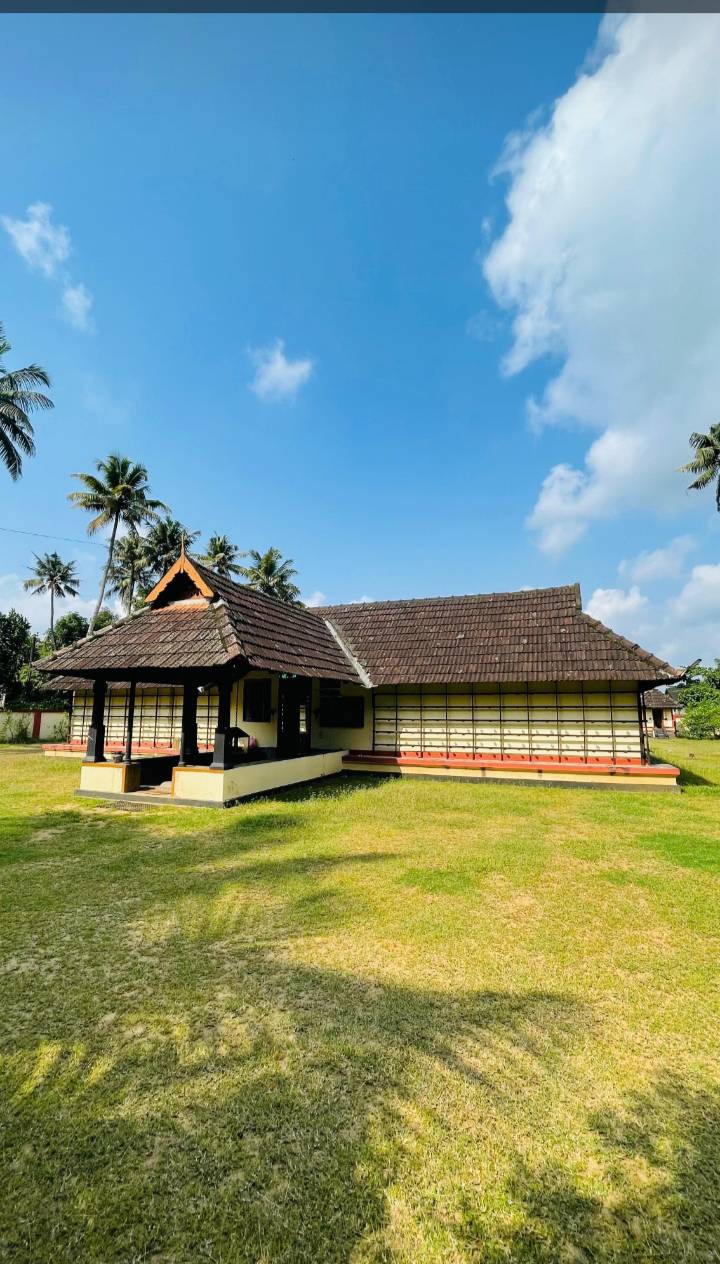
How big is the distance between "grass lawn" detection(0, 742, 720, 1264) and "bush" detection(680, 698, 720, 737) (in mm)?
34146

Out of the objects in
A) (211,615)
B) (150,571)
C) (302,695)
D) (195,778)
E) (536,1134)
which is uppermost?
(150,571)

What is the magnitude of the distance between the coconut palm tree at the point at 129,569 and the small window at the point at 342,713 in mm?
22573

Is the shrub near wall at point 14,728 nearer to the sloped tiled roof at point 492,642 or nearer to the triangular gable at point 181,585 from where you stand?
the sloped tiled roof at point 492,642

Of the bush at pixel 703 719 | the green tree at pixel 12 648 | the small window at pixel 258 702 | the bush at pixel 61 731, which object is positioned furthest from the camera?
the bush at pixel 703 719

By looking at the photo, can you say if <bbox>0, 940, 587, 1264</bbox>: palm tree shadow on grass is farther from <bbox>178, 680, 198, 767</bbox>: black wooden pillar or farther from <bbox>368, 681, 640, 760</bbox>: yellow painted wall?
<bbox>368, 681, 640, 760</bbox>: yellow painted wall

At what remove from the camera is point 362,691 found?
15398 millimetres

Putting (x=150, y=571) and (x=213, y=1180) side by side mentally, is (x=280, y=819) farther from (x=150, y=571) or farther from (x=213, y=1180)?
(x=150, y=571)

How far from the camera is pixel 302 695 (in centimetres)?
1507

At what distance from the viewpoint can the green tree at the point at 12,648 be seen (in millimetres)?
28531

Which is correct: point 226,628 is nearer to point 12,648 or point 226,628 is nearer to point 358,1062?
point 358,1062

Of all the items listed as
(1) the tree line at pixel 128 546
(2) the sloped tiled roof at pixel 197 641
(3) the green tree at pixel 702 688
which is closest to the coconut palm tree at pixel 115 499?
(1) the tree line at pixel 128 546

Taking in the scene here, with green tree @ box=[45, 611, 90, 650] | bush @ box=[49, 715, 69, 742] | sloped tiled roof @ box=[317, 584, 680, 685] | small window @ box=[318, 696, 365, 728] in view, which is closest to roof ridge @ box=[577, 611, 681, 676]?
sloped tiled roof @ box=[317, 584, 680, 685]

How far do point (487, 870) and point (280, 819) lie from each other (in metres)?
3.75

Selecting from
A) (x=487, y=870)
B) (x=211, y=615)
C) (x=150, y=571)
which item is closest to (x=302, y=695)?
(x=211, y=615)
